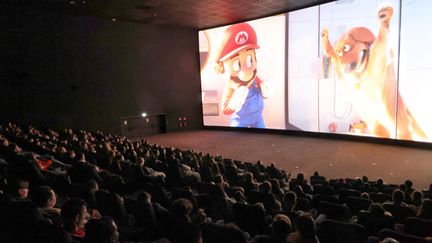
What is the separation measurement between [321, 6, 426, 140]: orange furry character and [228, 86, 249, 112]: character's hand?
4.93m

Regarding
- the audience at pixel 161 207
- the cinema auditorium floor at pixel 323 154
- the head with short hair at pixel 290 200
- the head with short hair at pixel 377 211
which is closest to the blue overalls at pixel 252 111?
the cinema auditorium floor at pixel 323 154

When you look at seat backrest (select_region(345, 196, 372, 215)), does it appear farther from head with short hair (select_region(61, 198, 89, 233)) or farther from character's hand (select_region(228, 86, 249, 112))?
character's hand (select_region(228, 86, 249, 112))

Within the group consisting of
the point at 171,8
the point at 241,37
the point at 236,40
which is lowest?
the point at 236,40

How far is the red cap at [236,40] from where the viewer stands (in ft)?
55.7

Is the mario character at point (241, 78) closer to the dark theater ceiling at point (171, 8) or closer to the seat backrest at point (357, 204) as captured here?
the dark theater ceiling at point (171, 8)

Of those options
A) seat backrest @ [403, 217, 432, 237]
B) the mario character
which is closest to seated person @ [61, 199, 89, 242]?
seat backrest @ [403, 217, 432, 237]

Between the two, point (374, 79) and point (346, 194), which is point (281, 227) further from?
point (374, 79)

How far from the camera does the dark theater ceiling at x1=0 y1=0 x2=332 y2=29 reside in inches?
512

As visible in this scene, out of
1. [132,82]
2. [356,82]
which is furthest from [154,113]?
[356,82]

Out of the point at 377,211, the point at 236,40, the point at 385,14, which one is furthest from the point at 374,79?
the point at 377,211

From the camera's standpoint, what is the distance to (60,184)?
488cm

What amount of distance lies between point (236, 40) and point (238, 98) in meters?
2.98

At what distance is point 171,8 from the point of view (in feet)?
47.1

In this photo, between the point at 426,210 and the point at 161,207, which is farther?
the point at 426,210
